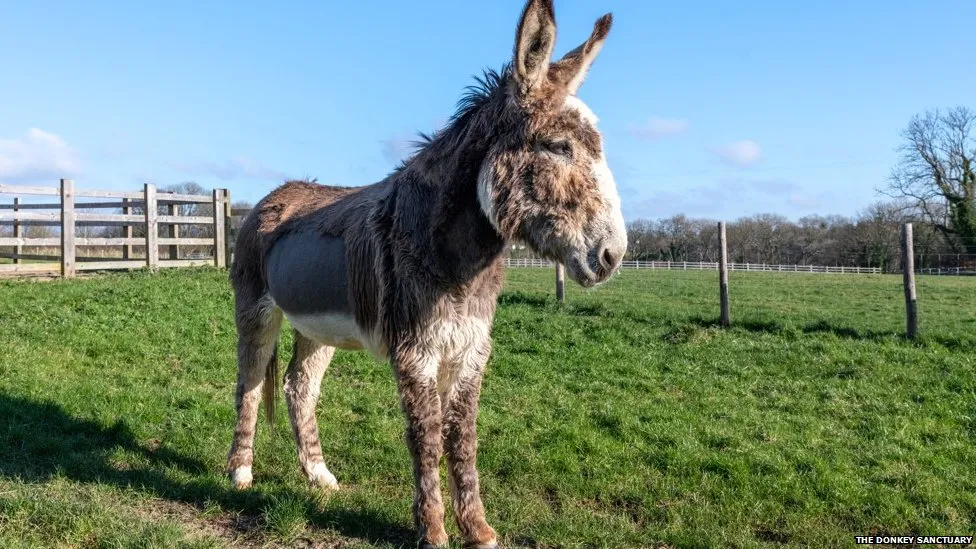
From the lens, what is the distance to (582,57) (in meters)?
3.66

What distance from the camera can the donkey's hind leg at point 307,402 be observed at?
205 inches

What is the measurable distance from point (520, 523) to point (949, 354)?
8.13 m

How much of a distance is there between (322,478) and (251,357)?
3.85 feet

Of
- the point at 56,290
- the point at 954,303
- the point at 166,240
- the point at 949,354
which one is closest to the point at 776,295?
the point at 954,303

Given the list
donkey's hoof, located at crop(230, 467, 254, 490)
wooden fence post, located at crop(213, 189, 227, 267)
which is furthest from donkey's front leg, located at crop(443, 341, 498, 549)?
A: wooden fence post, located at crop(213, 189, 227, 267)

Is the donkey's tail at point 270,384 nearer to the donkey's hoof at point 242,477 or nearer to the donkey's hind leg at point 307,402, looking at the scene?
the donkey's hind leg at point 307,402

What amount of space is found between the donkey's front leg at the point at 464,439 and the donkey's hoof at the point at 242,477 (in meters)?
1.97

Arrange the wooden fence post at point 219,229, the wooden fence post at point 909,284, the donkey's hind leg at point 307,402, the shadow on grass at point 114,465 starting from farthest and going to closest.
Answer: the wooden fence post at point 219,229 → the wooden fence post at point 909,284 → the donkey's hind leg at point 307,402 → the shadow on grass at point 114,465

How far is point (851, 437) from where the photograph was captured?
653cm

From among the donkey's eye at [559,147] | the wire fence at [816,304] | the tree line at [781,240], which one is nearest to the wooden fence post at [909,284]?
the wire fence at [816,304]

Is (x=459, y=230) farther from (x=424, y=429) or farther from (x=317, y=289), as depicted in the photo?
(x=317, y=289)

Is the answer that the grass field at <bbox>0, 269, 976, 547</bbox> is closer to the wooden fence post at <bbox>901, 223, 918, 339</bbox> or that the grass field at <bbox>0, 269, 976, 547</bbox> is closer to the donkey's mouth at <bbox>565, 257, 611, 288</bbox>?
the wooden fence post at <bbox>901, 223, 918, 339</bbox>

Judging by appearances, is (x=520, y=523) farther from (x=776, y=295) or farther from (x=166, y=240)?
(x=776, y=295)

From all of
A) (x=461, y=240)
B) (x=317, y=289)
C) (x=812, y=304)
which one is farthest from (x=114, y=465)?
(x=812, y=304)
